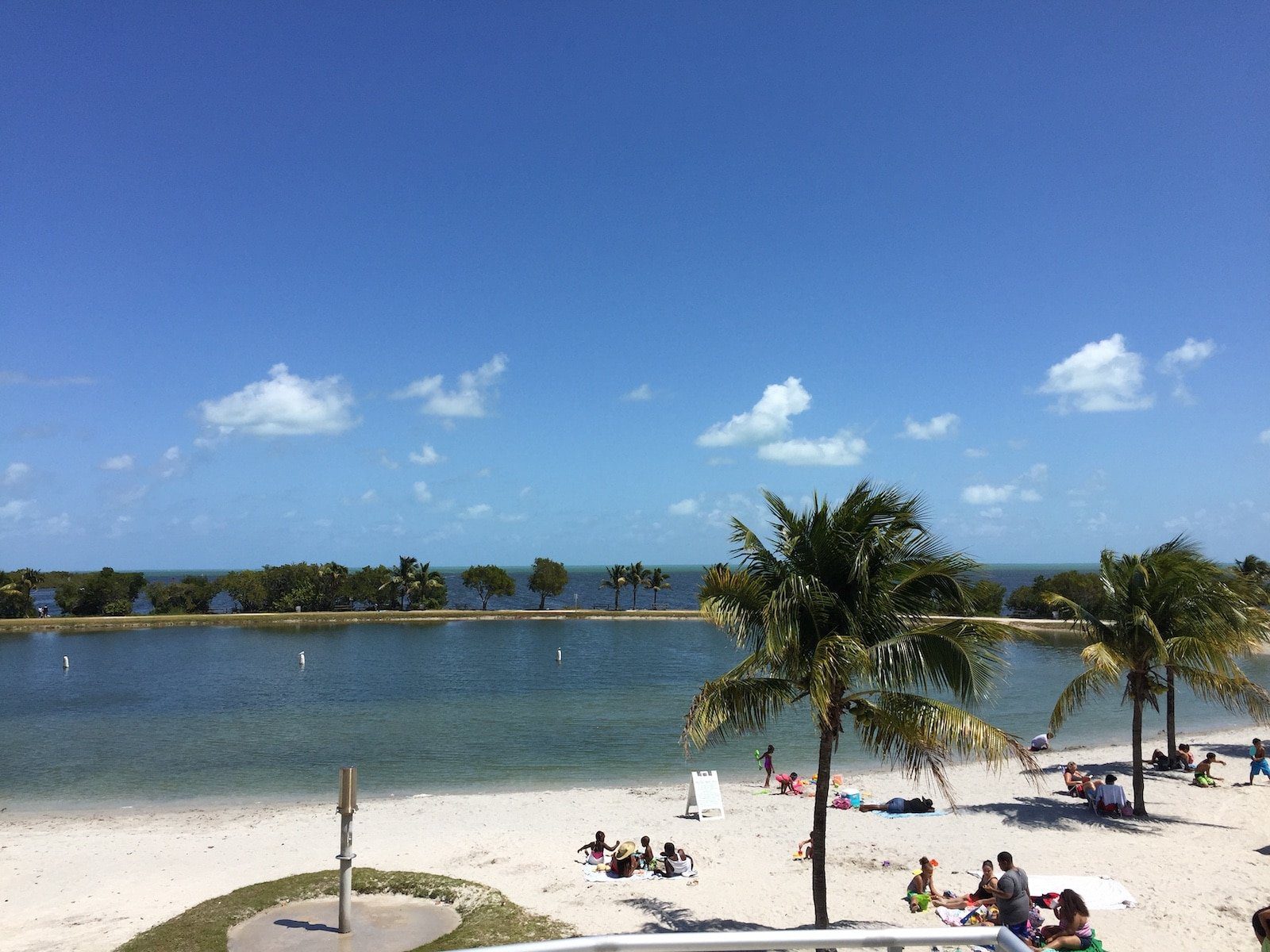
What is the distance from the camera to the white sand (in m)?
13.2

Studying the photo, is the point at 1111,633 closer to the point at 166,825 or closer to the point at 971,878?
the point at 971,878

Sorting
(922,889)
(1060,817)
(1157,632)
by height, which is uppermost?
(1157,632)

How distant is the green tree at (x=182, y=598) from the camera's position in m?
87.8

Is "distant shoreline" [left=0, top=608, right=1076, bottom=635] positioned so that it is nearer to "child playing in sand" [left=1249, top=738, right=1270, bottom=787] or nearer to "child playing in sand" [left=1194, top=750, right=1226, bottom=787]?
"child playing in sand" [left=1249, top=738, right=1270, bottom=787]

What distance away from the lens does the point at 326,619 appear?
270 feet

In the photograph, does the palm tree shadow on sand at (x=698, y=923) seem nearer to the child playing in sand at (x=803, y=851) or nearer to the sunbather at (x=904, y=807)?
the child playing in sand at (x=803, y=851)

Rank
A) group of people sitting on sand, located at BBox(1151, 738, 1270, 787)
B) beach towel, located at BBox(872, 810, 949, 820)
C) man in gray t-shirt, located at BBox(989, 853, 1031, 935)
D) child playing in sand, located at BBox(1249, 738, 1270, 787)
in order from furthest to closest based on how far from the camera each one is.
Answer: child playing in sand, located at BBox(1249, 738, 1270, 787), group of people sitting on sand, located at BBox(1151, 738, 1270, 787), beach towel, located at BBox(872, 810, 949, 820), man in gray t-shirt, located at BBox(989, 853, 1031, 935)

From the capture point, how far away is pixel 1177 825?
1816cm

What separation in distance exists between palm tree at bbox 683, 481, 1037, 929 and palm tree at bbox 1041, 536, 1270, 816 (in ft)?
27.6

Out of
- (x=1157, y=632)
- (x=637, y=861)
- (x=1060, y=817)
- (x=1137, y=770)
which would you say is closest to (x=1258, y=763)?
(x=1137, y=770)

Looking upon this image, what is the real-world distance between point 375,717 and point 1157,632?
31212mm

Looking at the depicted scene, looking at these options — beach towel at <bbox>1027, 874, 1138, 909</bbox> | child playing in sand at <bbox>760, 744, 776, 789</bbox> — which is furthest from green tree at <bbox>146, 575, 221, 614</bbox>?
beach towel at <bbox>1027, 874, 1138, 909</bbox>

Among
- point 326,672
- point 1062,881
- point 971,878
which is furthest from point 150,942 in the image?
point 326,672

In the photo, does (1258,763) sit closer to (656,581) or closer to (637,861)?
(637,861)
